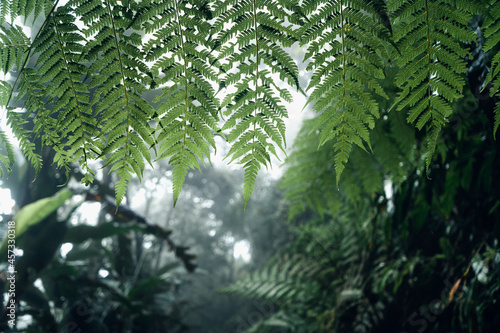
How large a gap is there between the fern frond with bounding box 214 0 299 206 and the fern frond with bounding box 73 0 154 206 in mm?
168

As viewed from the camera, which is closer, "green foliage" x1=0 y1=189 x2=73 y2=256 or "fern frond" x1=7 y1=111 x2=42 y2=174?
"fern frond" x1=7 y1=111 x2=42 y2=174

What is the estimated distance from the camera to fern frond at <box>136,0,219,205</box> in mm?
508

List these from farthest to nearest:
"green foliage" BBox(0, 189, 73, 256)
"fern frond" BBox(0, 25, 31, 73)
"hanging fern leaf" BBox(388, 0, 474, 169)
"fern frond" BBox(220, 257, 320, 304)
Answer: "fern frond" BBox(220, 257, 320, 304) < "green foliage" BBox(0, 189, 73, 256) < "fern frond" BBox(0, 25, 31, 73) < "hanging fern leaf" BBox(388, 0, 474, 169)

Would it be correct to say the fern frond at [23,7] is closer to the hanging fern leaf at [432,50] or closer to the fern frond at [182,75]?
the fern frond at [182,75]

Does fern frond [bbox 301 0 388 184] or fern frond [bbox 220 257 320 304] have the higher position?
fern frond [bbox 301 0 388 184]

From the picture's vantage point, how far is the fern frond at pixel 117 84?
0.52 m

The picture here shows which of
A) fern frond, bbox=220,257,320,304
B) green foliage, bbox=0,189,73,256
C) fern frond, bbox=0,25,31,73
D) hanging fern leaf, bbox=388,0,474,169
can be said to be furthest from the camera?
fern frond, bbox=220,257,320,304

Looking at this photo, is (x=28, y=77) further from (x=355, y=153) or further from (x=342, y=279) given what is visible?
(x=342, y=279)

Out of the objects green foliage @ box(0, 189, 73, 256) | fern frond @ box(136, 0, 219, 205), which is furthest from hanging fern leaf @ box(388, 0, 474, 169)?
green foliage @ box(0, 189, 73, 256)

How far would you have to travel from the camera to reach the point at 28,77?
58 cm

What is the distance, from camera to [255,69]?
52cm

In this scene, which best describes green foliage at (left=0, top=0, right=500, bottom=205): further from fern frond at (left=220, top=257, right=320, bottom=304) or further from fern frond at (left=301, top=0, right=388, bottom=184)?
fern frond at (left=220, top=257, right=320, bottom=304)

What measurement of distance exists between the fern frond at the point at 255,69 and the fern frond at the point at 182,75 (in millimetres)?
35

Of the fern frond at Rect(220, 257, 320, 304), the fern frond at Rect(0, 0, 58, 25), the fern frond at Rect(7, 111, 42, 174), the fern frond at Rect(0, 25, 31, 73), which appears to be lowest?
the fern frond at Rect(220, 257, 320, 304)
